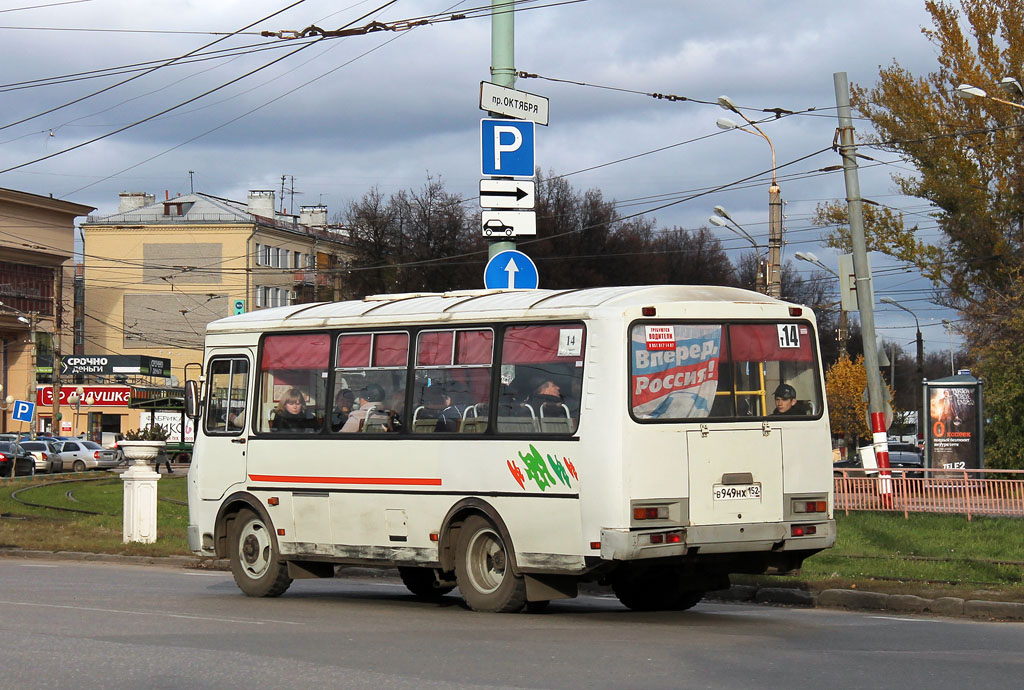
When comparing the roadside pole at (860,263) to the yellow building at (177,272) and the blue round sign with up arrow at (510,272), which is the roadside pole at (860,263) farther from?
the yellow building at (177,272)

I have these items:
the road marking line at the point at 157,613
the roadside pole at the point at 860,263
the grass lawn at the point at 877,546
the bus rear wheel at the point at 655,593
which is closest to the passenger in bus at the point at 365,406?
the road marking line at the point at 157,613

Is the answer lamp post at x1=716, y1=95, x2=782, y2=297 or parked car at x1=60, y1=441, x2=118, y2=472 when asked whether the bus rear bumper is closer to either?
lamp post at x1=716, y1=95, x2=782, y2=297

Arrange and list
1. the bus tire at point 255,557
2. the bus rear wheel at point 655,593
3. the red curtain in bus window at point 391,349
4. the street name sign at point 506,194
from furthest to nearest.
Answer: the street name sign at point 506,194
the bus tire at point 255,557
the red curtain in bus window at point 391,349
the bus rear wheel at point 655,593

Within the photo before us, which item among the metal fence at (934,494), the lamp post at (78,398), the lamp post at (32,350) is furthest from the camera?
the lamp post at (32,350)

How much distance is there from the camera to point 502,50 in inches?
640

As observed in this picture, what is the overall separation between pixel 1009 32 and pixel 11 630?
3693 cm

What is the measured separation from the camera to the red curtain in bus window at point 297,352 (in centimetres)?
1513

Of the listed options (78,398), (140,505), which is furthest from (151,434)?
(140,505)

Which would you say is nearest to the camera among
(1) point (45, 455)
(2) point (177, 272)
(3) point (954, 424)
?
(3) point (954, 424)

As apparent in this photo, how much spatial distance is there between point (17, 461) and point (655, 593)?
48664 millimetres

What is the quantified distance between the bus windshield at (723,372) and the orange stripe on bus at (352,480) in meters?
2.34

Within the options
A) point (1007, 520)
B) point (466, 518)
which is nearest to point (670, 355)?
point (466, 518)

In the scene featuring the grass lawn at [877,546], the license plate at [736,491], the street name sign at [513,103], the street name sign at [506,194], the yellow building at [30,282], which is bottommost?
the grass lawn at [877,546]

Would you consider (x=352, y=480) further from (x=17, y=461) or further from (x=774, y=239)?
(x=17, y=461)
